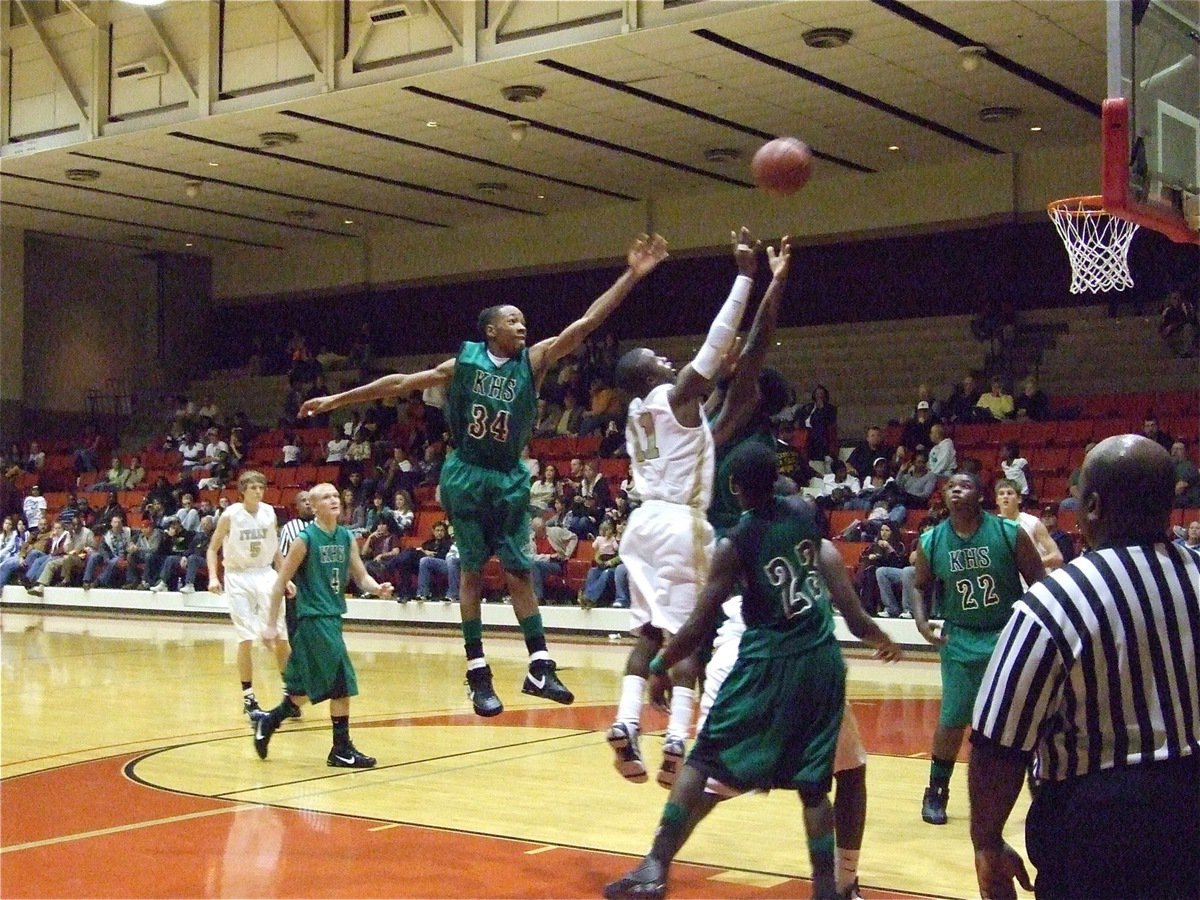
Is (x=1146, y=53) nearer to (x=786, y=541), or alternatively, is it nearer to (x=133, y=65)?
(x=786, y=541)

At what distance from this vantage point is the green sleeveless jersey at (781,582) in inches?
184

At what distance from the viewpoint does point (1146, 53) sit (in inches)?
259

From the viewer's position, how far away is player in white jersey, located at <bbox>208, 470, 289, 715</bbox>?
10.3m

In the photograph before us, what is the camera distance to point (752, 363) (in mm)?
5676

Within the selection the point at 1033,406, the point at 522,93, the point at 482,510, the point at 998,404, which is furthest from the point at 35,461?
the point at 482,510

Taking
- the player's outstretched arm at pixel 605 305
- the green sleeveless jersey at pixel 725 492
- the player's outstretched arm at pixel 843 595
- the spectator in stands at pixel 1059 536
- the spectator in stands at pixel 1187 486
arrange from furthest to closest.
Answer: the spectator in stands at pixel 1187 486
the spectator in stands at pixel 1059 536
the player's outstretched arm at pixel 605 305
the green sleeveless jersey at pixel 725 492
the player's outstretched arm at pixel 843 595

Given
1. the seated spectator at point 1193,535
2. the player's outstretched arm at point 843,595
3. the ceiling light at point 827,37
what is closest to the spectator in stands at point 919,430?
the seated spectator at point 1193,535

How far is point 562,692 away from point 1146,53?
385 cm

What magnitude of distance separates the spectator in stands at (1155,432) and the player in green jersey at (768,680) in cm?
1050

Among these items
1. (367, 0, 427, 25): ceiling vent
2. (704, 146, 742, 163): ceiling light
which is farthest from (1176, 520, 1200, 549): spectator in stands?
(367, 0, 427, 25): ceiling vent

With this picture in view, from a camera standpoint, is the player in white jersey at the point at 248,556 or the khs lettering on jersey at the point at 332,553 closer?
the khs lettering on jersey at the point at 332,553

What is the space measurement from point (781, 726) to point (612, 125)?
1407cm

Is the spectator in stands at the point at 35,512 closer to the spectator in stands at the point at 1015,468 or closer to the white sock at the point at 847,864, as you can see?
the spectator in stands at the point at 1015,468

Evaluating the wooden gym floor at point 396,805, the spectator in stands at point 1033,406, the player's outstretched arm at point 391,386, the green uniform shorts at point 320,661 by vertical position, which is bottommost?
the wooden gym floor at point 396,805
